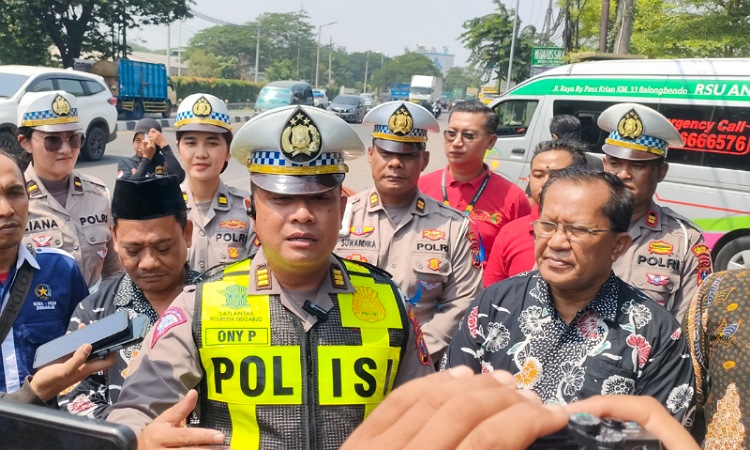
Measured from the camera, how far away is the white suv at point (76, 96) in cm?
1204

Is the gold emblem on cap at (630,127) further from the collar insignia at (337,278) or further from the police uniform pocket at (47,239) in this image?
the police uniform pocket at (47,239)

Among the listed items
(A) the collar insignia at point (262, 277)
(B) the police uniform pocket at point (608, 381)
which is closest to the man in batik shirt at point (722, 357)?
(B) the police uniform pocket at point (608, 381)

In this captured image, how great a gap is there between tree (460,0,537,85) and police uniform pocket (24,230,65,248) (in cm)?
3246

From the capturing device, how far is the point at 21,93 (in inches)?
490

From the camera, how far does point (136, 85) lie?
23156mm

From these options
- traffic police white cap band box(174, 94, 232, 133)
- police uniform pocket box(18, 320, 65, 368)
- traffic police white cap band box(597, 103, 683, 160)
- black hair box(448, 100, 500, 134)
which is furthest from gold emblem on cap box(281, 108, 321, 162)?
black hair box(448, 100, 500, 134)

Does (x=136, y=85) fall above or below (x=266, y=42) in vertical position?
below

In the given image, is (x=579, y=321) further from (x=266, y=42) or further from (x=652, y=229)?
(x=266, y=42)

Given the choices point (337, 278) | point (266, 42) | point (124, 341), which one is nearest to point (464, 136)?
point (337, 278)

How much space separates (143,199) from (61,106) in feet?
6.64

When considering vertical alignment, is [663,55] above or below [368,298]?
above

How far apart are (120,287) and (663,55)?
14.4 metres

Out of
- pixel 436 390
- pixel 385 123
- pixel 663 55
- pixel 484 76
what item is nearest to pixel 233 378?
pixel 436 390

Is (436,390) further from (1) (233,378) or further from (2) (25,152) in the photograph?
(2) (25,152)
